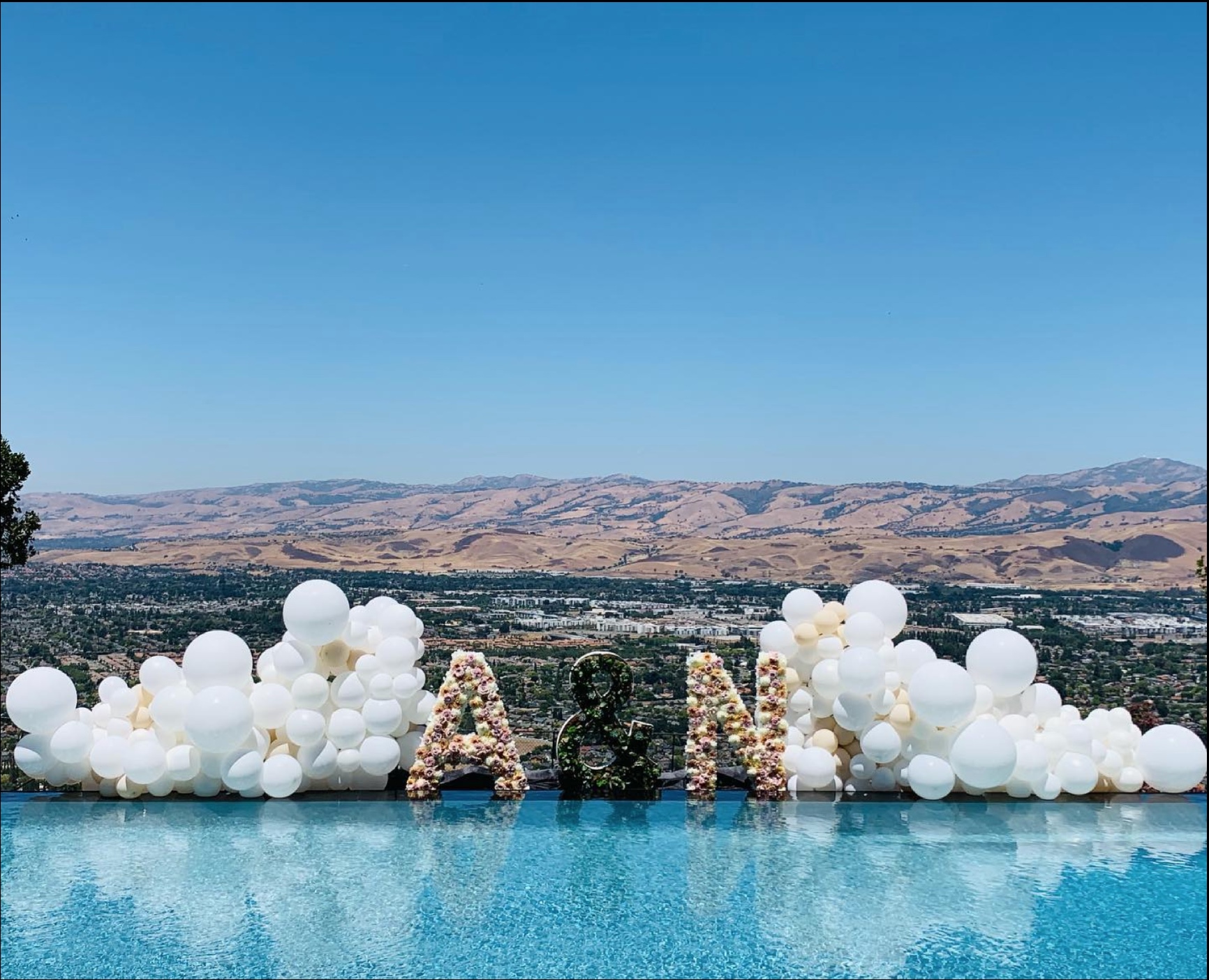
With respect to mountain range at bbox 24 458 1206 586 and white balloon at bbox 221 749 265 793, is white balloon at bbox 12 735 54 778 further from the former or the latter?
mountain range at bbox 24 458 1206 586

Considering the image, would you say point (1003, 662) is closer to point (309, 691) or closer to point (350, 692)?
point (350, 692)

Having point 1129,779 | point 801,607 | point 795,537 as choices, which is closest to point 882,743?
point 801,607

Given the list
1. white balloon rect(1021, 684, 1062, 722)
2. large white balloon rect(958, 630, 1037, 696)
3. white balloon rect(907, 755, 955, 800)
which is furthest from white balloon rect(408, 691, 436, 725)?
white balloon rect(1021, 684, 1062, 722)

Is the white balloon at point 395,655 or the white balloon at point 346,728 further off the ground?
the white balloon at point 395,655

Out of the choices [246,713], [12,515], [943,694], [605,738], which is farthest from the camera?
[12,515]

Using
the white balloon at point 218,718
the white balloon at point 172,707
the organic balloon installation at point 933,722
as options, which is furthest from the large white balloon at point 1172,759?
the white balloon at point 172,707

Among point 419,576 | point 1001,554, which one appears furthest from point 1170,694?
point 1001,554

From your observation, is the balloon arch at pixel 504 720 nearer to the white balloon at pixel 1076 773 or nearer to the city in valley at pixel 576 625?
the white balloon at pixel 1076 773
